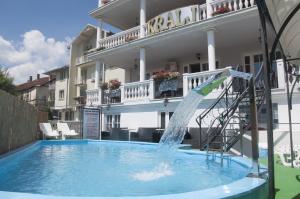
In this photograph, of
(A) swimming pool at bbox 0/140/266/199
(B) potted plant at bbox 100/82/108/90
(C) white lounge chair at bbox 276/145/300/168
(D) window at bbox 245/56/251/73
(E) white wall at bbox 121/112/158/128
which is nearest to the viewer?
(A) swimming pool at bbox 0/140/266/199

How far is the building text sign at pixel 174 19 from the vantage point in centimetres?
1456

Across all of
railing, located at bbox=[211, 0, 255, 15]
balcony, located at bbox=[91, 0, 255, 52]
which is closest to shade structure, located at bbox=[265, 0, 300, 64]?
balcony, located at bbox=[91, 0, 255, 52]

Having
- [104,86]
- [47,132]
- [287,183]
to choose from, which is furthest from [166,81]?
[287,183]

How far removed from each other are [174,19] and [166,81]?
3.51 metres

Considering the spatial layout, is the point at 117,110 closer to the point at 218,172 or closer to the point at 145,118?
the point at 145,118

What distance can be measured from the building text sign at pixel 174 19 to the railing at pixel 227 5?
985 mm

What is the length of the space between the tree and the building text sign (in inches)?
984

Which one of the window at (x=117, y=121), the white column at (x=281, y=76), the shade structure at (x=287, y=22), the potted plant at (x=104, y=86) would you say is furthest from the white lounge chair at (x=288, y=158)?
the potted plant at (x=104, y=86)

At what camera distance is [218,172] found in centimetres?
686

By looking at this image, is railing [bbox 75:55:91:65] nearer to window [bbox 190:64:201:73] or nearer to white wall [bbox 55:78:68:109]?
white wall [bbox 55:78:68:109]

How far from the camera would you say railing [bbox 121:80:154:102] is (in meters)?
15.3

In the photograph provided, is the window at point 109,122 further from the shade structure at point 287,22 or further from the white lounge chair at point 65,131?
the shade structure at point 287,22

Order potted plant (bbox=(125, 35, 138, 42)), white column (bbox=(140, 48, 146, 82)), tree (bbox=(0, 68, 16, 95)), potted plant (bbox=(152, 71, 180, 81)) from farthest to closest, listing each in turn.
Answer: tree (bbox=(0, 68, 16, 95)) → potted plant (bbox=(125, 35, 138, 42)) → white column (bbox=(140, 48, 146, 82)) → potted plant (bbox=(152, 71, 180, 81))

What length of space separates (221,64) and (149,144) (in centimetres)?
724
